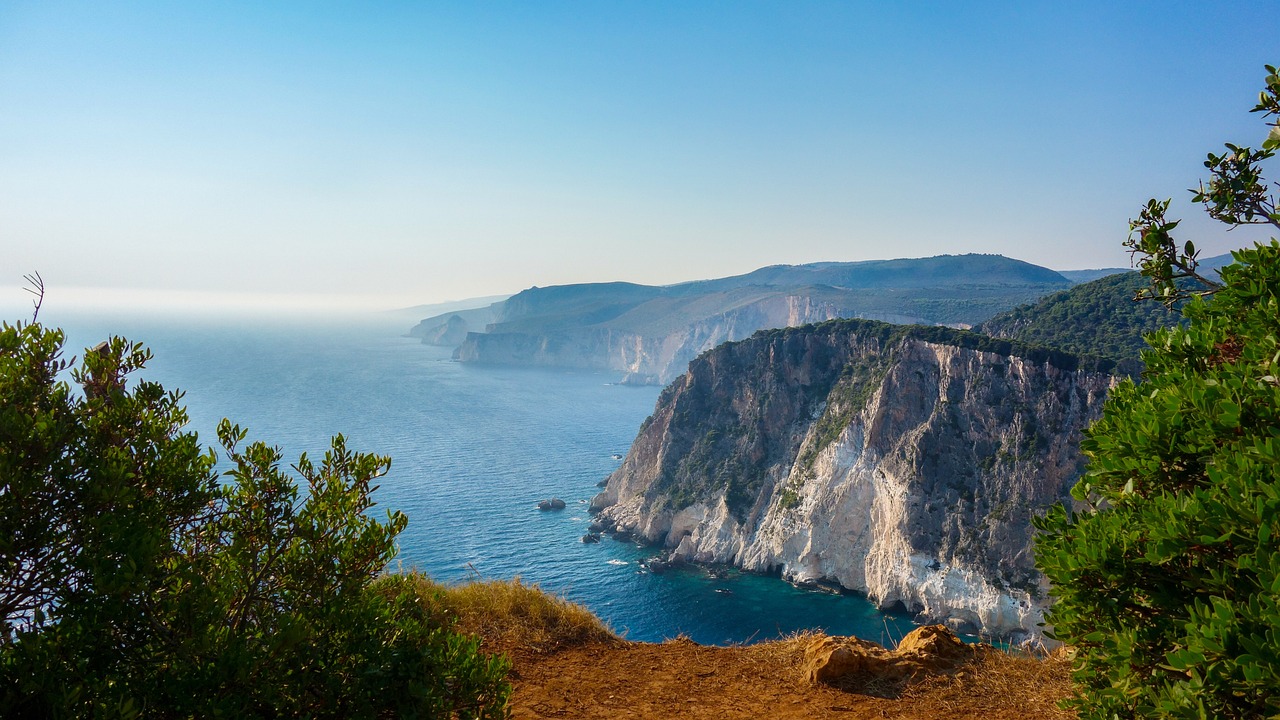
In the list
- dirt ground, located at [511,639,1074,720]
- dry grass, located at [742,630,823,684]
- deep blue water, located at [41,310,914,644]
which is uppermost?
dirt ground, located at [511,639,1074,720]

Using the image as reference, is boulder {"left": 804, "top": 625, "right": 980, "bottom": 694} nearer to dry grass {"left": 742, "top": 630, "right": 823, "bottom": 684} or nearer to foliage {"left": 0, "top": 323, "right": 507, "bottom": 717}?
dry grass {"left": 742, "top": 630, "right": 823, "bottom": 684}

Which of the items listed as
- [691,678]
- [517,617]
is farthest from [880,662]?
[517,617]

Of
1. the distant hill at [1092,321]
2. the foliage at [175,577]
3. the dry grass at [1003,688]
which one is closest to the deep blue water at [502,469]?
the dry grass at [1003,688]

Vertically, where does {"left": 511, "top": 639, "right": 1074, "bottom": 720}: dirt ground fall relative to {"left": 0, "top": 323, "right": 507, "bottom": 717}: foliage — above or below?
below

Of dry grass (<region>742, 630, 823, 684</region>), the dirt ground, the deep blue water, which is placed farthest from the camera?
the deep blue water

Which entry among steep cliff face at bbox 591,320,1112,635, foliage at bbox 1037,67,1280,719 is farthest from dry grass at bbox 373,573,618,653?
steep cliff face at bbox 591,320,1112,635

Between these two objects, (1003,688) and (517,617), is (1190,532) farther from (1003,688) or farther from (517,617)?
(517,617)

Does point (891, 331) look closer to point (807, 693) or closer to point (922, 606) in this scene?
point (922, 606)
